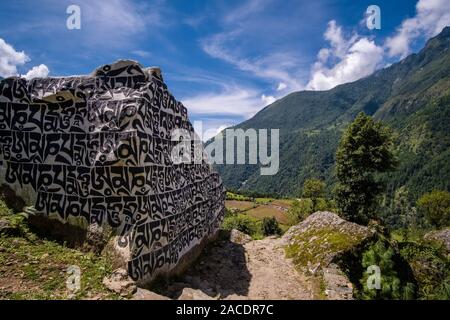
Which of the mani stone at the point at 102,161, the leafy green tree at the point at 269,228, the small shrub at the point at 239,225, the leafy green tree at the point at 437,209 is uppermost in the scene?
the mani stone at the point at 102,161

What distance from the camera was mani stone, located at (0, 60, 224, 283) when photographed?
8.53 metres

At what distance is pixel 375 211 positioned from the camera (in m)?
29.5

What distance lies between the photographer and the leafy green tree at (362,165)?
28.1 meters

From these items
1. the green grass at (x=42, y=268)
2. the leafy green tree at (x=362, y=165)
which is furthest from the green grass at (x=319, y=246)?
the leafy green tree at (x=362, y=165)

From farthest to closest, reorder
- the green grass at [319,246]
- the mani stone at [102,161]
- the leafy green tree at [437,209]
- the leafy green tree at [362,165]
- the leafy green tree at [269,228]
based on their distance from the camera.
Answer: the leafy green tree at [269,228] → the leafy green tree at [437,209] → the leafy green tree at [362,165] → the green grass at [319,246] → the mani stone at [102,161]

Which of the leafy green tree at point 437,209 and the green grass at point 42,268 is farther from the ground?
the green grass at point 42,268

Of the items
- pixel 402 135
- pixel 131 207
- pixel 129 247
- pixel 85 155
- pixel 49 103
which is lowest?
pixel 129 247

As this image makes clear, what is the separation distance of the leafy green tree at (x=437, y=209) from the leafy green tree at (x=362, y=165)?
2195cm

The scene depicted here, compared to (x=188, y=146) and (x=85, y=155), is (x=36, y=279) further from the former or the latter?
(x=188, y=146)

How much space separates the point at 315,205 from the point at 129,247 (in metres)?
37.0

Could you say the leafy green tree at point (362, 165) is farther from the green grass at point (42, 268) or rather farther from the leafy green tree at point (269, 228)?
the leafy green tree at point (269, 228)

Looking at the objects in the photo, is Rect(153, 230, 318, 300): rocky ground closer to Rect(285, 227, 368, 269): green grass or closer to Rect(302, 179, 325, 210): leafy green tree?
Rect(285, 227, 368, 269): green grass

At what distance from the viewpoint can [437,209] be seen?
4419 cm
